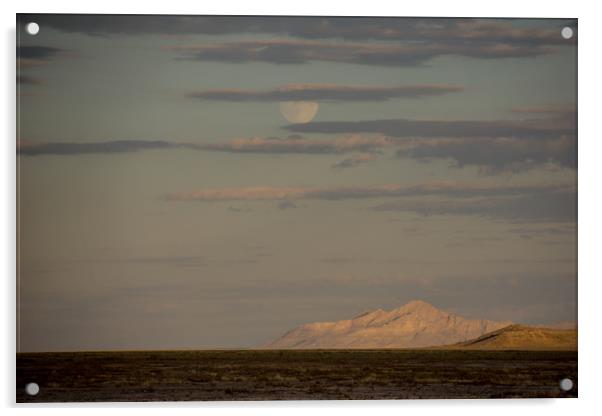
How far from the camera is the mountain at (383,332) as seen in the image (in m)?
3.95

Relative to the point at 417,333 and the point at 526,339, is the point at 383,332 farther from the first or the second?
the point at 526,339

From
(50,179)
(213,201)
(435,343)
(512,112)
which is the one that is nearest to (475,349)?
(435,343)

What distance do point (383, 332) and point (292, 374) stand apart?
1.37ft

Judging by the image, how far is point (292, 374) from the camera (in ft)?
13.0

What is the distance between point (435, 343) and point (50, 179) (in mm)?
1736

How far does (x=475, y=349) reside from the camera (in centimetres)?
398

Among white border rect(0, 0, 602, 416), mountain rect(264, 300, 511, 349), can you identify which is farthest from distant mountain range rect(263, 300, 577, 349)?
white border rect(0, 0, 602, 416)

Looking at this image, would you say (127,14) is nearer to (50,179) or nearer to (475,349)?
(50,179)

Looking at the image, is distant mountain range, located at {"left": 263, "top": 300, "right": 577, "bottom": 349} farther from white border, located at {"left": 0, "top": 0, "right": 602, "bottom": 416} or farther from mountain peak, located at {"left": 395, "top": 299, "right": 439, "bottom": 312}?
white border, located at {"left": 0, "top": 0, "right": 602, "bottom": 416}

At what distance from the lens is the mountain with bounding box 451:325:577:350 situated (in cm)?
398
